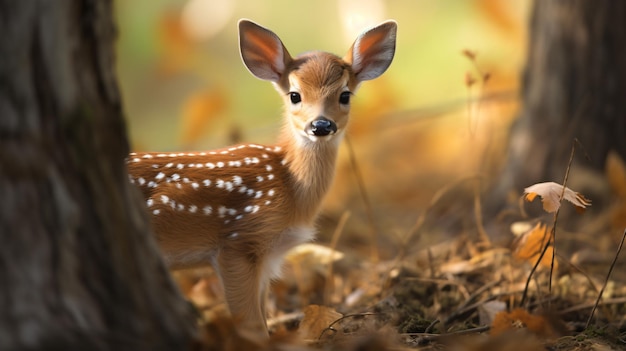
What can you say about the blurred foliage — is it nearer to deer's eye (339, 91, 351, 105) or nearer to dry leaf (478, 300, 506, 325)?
deer's eye (339, 91, 351, 105)

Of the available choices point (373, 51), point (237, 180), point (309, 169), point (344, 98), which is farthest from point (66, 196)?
point (373, 51)

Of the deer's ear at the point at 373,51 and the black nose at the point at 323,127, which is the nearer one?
the black nose at the point at 323,127

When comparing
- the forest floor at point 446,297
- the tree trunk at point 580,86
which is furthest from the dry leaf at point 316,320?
the tree trunk at point 580,86

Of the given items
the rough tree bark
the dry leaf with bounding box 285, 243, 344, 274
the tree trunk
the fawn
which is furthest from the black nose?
the tree trunk

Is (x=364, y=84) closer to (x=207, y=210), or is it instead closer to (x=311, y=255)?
(x=311, y=255)

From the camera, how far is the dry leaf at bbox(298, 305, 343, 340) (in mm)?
2621

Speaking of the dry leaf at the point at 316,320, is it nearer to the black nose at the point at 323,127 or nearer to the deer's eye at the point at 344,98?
the black nose at the point at 323,127

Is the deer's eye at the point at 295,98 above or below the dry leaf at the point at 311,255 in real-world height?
above

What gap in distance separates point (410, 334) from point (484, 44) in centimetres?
528

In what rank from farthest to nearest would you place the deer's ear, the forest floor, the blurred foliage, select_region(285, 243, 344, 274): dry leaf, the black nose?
the blurred foliage < select_region(285, 243, 344, 274): dry leaf < the deer's ear < the black nose < the forest floor

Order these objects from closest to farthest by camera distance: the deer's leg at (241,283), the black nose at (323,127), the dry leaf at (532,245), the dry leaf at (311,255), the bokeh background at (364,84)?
the dry leaf at (532,245) → the deer's leg at (241,283) → the black nose at (323,127) → the dry leaf at (311,255) → the bokeh background at (364,84)

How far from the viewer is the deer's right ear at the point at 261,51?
11.2 feet

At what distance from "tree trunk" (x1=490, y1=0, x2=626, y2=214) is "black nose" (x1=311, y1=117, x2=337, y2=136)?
1745mm

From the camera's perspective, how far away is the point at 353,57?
350 centimetres
